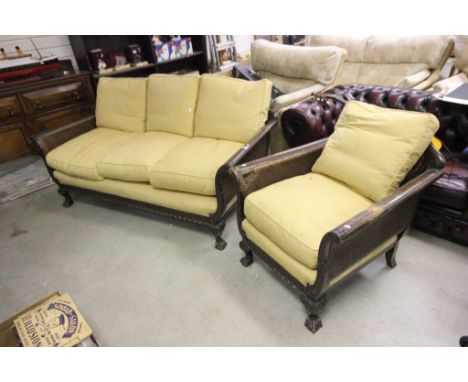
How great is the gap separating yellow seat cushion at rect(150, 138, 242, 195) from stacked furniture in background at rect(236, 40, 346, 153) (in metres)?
0.57

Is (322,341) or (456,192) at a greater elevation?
(456,192)

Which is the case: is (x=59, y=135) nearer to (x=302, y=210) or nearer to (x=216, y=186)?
(x=216, y=186)

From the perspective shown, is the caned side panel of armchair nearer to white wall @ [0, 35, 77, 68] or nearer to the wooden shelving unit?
Answer: the wooden shelving unit

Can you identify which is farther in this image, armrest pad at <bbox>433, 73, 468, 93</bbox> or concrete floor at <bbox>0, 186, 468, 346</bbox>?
armrest pad at <bbox>433, 73, 468, 93</bbox>

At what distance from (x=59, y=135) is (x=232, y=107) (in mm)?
1483

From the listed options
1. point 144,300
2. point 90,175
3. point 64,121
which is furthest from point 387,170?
point 64,121

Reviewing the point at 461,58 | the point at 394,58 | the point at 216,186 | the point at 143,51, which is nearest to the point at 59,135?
the point at 143,51

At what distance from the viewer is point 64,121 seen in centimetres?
289

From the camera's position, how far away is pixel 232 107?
81.4 inches

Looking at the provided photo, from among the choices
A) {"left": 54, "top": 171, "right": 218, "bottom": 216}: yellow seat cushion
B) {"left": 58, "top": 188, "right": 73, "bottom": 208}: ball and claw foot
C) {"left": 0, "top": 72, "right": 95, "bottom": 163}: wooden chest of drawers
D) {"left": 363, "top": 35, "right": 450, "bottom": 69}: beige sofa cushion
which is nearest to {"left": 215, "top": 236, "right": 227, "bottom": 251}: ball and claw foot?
{"left": 54, "top": 171, "right": 218, "bottom": 216}: yellow seat cushion

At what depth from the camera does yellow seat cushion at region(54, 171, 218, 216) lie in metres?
1.86
